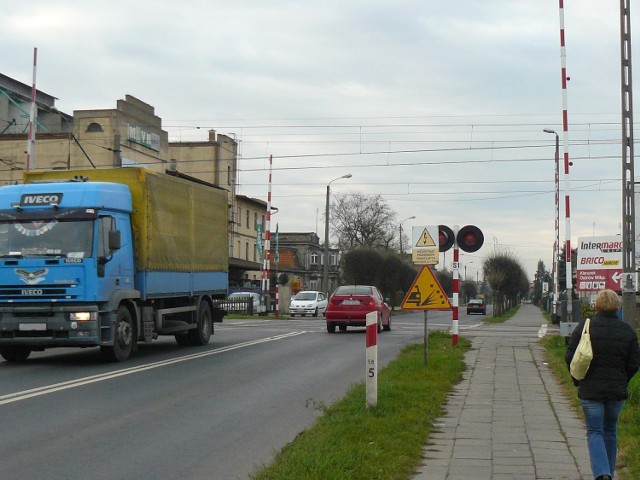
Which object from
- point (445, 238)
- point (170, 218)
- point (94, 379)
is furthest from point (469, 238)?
point (94, 379)

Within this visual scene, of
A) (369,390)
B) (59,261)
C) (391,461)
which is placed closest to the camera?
(391,461)

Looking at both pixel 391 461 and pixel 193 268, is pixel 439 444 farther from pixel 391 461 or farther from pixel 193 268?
pixel 193 268

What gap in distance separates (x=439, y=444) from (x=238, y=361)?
8911 millimetres

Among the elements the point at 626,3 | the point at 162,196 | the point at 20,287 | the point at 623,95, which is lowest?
the point at 20,287

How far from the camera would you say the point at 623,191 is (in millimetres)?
19234

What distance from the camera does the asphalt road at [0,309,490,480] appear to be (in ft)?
25.1

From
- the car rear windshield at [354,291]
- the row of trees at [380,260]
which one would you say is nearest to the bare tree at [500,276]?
the row of trees at [380,260]

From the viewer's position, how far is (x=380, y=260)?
228ft

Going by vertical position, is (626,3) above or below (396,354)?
above

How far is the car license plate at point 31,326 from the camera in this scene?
50.8 feet

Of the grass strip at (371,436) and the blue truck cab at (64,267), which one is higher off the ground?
the blue truck cab at (64,267)

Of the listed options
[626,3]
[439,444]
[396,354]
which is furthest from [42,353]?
[626,3]

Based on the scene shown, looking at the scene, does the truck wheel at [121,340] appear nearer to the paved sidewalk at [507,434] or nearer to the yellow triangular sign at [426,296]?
the yellow triangular sign at [426,296]

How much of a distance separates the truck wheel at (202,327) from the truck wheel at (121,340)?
12.1 ft
